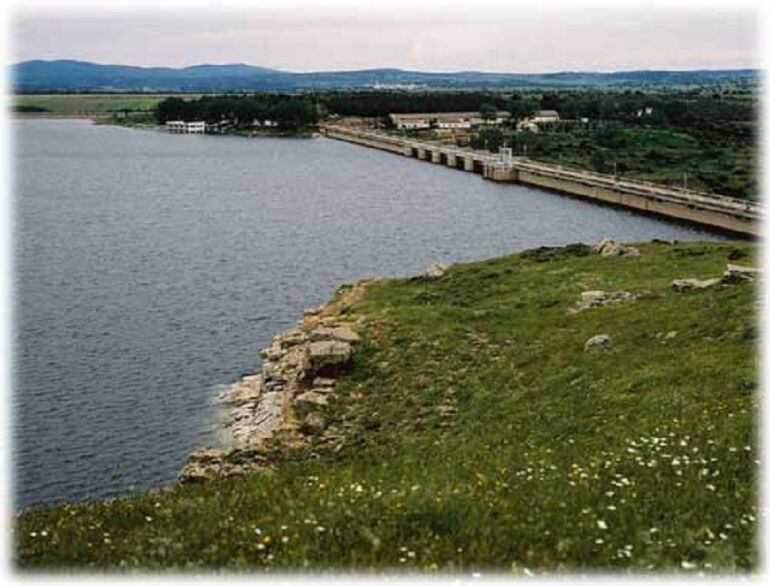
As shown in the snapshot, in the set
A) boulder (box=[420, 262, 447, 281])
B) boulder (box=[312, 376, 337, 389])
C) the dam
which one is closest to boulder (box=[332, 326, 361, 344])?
boulder (box=[312, 376, 337, 389])

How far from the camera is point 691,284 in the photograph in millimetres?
34781

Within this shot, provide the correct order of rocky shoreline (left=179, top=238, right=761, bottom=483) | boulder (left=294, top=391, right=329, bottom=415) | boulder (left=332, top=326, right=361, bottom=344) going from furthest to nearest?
boulder (left=332, top=326, right=361, bottom=344)
boulder (left=294, top=391, right=329, bottom=415)
rocky shoreline (left=179, top=238, right=761, bottom=483)

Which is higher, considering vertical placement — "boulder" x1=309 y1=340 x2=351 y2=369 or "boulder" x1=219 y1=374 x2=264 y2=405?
"boulder" x1=309 y1=340 x2=351 y2=369

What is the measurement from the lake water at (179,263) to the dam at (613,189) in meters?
2.74

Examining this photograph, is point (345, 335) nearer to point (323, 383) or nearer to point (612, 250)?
point (323, 383)

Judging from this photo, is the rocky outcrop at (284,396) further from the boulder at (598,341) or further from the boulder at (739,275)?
the boulder at (739,275)

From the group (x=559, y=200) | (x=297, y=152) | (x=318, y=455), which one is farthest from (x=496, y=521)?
(x=297, y=152)

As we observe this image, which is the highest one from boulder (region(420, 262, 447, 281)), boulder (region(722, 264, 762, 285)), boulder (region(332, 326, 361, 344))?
boulder (region(722, 264, 762, 285))

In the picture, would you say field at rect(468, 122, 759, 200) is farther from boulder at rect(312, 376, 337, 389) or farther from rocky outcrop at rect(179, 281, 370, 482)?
boulder at rect(312, 376, 337, 389)

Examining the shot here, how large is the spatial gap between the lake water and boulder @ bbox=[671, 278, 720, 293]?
16414mm

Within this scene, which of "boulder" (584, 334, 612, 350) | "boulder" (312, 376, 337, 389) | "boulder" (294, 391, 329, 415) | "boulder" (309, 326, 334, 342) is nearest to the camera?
"boulder" (584, 334, 612, 350)

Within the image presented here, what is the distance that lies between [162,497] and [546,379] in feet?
47.8

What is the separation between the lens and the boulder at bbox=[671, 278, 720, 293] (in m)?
33.8

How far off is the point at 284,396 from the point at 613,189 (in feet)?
273
